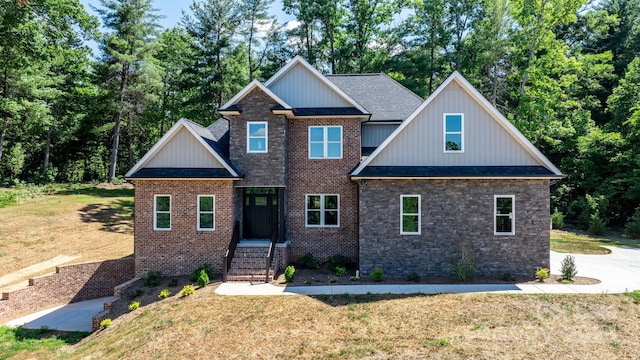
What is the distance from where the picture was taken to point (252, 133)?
14.3 m

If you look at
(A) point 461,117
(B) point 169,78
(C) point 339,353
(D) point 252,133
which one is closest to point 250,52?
(B) point 169,78

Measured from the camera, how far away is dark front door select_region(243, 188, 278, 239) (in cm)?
1510

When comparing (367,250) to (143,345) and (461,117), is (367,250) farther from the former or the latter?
(143,345)

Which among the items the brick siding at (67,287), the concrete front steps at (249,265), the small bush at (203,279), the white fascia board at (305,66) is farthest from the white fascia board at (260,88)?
the brick siding at (67,287)

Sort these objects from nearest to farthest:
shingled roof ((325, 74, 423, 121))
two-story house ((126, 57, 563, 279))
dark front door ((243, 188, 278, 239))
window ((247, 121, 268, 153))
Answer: two-story house ((126, 57, 563, 279))
window ((247, 121, 268, 153))
dark front door ((243, 188, 278, 239))
shingled roof ((325, 74, 423, 121))

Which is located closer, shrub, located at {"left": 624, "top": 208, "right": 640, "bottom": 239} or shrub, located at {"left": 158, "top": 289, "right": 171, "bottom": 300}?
shrub, located at {"left": 158, "top": 289, "right": 171, "bottom": 300}

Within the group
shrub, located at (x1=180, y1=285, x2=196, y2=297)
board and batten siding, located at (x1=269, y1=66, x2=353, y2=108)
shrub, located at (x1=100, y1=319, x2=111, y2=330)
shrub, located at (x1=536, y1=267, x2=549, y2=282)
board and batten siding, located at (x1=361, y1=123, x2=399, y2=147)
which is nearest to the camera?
shrub, located at (x1=100, y1=319, x2=111, y2=330)

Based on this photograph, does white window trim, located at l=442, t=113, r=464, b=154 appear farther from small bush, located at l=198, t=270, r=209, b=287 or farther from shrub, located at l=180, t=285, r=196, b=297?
shrub, located at l=180, t=285, r=196, b=297

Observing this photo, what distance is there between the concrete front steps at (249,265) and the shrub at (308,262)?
131 cm

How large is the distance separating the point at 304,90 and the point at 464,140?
7110 millimetres

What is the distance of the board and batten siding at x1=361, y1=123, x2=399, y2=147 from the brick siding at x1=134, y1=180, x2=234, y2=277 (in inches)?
260

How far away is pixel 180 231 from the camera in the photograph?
541 inches

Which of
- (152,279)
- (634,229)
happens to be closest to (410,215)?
(152,279)

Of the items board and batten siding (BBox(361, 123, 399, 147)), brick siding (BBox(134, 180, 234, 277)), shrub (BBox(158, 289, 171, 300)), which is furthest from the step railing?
board and batten siding (BBox(361, 123, 399, 147))
